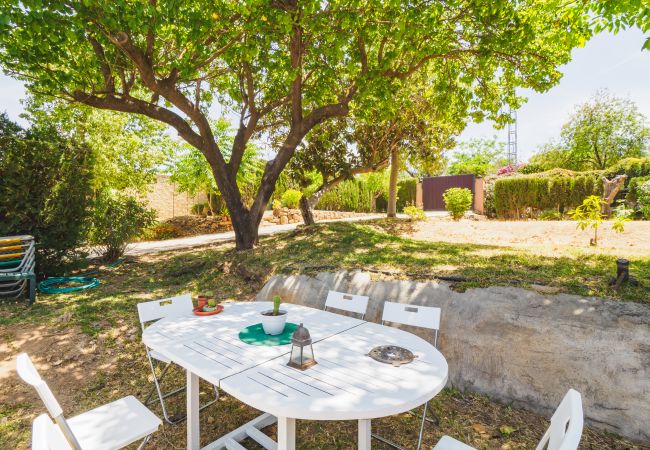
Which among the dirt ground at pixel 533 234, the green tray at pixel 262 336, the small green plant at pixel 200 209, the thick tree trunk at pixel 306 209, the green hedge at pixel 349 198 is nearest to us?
the green tray at pixel 262 336

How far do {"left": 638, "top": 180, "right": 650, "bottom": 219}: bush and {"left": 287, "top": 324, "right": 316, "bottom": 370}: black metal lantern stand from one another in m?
11.5

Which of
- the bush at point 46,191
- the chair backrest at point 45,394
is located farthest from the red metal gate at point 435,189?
the chair backrest at point 45,394

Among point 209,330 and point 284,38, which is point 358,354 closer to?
point 209,330

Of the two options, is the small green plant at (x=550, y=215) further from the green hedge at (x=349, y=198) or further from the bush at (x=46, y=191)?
the bush at (x=46, y=191)

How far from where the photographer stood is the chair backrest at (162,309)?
2883 mm

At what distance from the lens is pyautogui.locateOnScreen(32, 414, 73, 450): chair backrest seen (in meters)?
1.14

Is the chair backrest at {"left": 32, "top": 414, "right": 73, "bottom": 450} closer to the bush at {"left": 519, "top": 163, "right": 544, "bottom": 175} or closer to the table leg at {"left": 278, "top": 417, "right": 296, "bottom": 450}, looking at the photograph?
the table leg at {"left": 278, "top": 417, "right": 296, "bottom": 450}

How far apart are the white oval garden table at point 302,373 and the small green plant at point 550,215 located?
1170cm

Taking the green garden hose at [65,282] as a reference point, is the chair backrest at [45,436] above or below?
above

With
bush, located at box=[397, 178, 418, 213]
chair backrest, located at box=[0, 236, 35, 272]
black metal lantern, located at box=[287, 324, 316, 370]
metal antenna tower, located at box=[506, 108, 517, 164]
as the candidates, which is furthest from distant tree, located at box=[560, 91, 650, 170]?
chair backrest, located at box=[0, 236, 35, 272]

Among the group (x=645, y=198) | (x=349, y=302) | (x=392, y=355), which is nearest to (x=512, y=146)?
(x=645, y=198)

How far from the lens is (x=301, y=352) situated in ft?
6.15

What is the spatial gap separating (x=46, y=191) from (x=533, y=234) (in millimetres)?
10682

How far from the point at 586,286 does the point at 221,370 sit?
11.5ft
